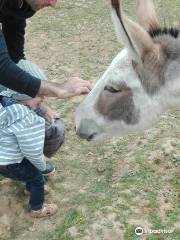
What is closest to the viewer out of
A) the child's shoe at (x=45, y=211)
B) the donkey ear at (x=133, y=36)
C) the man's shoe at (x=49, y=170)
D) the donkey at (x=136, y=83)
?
the donkey ear at (x=133, y=36)

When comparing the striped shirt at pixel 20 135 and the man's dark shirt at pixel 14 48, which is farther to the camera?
the striped shirt at pixel 20 135

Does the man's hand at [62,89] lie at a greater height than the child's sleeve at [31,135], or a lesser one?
greater

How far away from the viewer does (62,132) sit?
14.4ft

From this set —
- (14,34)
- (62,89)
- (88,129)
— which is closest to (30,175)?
(88,129)

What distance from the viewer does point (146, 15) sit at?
3.55 m

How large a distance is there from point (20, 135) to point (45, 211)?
Answer: 0.87 metres

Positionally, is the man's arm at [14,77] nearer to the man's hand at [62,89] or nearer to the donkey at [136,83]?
the man's hand at [62,89]

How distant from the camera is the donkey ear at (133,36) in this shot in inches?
115

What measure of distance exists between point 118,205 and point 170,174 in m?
0.60

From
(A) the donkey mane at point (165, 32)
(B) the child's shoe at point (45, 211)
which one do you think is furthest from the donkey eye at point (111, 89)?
(B) the child's shoe at point (45, 211)

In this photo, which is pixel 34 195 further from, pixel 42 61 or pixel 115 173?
pixel 42 61

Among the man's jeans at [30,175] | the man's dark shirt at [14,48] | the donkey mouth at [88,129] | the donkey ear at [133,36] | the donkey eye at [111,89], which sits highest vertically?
the donkey ear at [133,36]

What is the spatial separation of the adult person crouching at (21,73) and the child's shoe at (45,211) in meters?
1.09

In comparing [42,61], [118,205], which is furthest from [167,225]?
[42,61]
